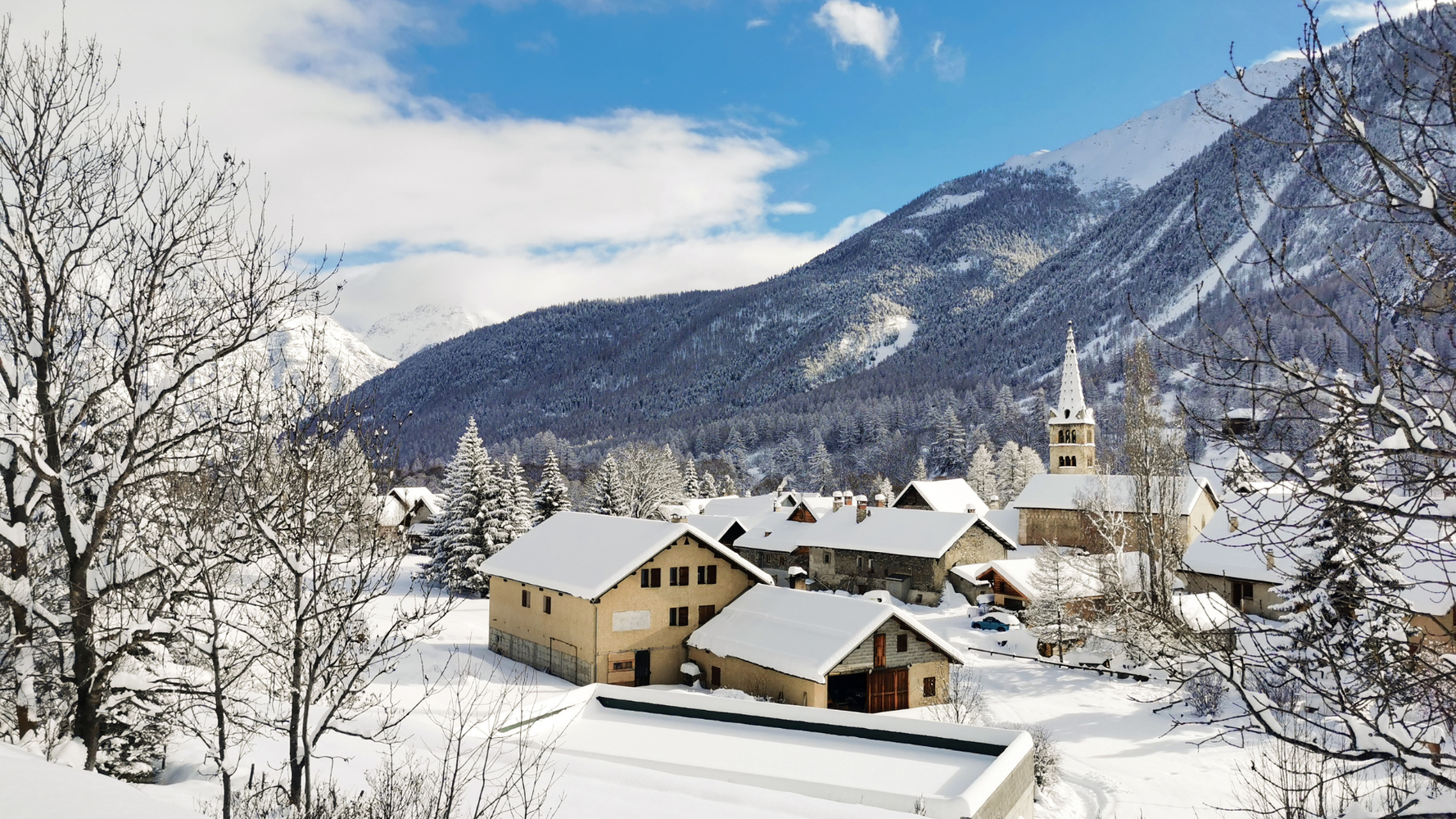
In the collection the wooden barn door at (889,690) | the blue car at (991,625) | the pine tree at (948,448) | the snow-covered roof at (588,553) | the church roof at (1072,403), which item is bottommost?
the blue car at (991,625)

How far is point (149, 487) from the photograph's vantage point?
10.8 m

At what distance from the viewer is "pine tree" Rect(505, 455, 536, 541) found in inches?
2051

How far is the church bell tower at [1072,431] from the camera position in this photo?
73.1 meters

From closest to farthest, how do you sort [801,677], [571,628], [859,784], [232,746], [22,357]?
[22,357]
[232,746]
[859,784]
[801,677]
[571,628]

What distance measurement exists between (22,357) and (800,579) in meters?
41.7

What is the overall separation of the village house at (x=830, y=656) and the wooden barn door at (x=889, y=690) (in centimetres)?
3

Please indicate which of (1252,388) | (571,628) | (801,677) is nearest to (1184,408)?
(1252,388)

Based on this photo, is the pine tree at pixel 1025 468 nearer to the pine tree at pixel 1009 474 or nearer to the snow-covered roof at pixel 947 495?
the pine tree at pixel 1009 474

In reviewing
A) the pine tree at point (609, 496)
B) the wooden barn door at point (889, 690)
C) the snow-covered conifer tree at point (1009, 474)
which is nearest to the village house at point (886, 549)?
the pine tree at point (609, 496)

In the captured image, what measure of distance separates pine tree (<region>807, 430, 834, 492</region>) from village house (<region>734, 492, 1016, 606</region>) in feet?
221

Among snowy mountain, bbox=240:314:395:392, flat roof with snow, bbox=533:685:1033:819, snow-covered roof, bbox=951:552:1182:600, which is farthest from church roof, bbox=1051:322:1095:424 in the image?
snowy mountain, bbox=240:314:395:392

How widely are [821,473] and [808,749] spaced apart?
4694 inches

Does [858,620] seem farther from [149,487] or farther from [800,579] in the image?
[149,487]

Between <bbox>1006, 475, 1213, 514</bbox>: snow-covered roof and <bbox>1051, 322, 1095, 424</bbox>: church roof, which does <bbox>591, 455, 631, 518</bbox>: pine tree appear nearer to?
<bbox>1006, 475, 1213, 514</bbox>: snow-covered roof
